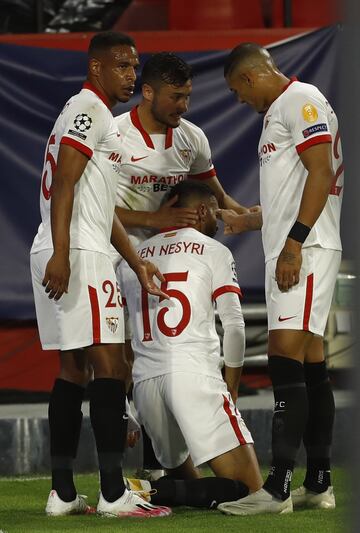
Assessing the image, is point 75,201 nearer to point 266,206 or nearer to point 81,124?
point 81,124

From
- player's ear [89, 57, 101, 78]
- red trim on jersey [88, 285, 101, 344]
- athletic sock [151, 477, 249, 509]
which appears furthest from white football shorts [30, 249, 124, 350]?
player's ear [89, 57, 101, 78]

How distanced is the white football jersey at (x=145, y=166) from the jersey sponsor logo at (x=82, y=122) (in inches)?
27.0

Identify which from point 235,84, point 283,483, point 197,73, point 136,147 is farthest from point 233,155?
point 283,483

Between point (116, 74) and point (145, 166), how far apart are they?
59 centimetres

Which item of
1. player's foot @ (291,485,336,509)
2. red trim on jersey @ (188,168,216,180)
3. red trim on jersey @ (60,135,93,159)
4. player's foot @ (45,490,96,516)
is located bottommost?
player's foot @ (291,485,336,509)

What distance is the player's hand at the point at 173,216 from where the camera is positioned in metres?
3.68

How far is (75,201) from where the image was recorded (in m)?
3.22

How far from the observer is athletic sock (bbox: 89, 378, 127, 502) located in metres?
3.11

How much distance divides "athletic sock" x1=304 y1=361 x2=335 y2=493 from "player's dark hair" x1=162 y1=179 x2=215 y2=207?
0.76 meters

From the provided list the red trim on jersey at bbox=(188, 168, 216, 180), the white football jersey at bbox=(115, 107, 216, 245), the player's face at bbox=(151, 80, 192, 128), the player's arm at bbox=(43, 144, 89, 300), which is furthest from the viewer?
the red trim on jersey at bbox=(188, 168, 216, 180)

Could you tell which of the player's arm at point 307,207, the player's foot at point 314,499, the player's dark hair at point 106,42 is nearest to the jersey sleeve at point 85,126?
the player's dark hair at point 106,42

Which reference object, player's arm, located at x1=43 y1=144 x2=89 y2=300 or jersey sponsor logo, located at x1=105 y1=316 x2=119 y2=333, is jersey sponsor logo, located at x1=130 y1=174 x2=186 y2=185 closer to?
player's arm, located at x1=43 y1=144 x2=89 y2=300

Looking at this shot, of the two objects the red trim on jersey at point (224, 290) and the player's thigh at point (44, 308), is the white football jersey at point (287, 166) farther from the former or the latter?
the player's thigh at point (44, 308)

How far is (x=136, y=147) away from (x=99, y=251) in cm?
83
